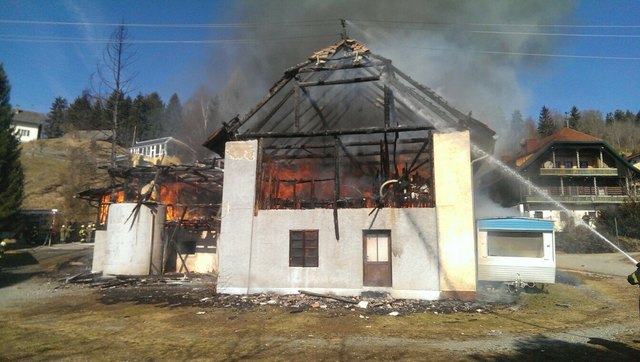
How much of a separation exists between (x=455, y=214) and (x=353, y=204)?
3.38 m

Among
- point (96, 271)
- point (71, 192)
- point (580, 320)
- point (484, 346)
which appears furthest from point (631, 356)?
point (71, 192)

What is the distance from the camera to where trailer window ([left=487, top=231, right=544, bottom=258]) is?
44.8ft

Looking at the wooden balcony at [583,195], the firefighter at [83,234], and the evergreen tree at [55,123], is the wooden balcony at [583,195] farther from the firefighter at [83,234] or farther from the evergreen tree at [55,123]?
the evergreen tree at [55,123]

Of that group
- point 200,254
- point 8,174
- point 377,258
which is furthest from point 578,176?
point 8,174

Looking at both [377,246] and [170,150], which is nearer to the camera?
[377,246]

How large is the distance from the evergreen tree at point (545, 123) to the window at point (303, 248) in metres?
87.8

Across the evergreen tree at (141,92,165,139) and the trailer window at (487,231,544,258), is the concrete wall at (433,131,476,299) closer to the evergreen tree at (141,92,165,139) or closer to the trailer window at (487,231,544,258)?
the trailer window at (487,231,544,258)

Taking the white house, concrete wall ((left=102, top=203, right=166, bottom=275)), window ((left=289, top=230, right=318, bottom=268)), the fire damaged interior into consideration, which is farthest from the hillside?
window ((left=289, top=230, right=318, bottom=268))

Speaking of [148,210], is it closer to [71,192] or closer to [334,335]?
[334,335]

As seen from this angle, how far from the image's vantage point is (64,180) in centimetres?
4716

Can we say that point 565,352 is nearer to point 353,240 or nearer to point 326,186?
point 353,240

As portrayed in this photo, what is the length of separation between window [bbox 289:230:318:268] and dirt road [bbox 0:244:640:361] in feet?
4.38

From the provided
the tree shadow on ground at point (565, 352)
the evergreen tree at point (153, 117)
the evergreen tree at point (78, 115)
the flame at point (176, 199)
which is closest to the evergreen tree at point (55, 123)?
the evergreen tree at point (78, 115)

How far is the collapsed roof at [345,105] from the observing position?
14070 mm
